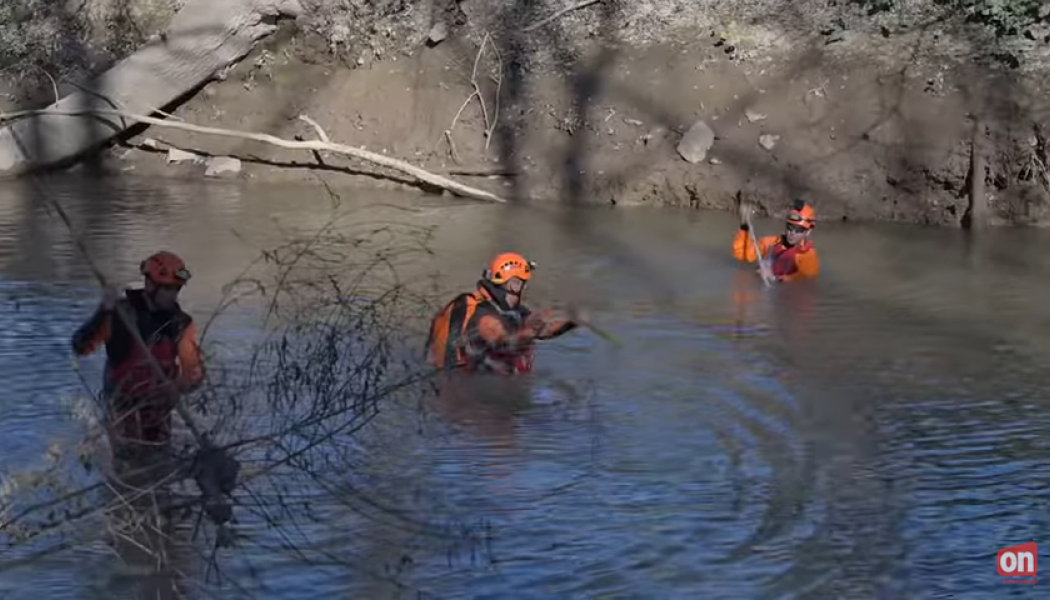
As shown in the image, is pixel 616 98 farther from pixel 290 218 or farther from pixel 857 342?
pixel 857 342

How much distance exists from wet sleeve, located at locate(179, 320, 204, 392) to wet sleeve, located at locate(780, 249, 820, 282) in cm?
781

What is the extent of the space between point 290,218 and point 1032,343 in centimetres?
852

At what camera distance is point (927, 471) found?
10844mm

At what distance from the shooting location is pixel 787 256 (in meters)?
16.4

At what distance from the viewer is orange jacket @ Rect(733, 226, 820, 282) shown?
643 inches

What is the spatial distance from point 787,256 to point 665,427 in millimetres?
4873

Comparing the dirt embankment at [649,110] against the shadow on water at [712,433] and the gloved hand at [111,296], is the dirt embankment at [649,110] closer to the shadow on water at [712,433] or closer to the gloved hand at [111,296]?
the shadow on water at [712,433]

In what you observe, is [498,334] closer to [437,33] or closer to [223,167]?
[223,167]

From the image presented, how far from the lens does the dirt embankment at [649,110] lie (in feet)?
64.6

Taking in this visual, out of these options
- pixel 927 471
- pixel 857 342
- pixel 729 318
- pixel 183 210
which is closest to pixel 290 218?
pixel 183 210

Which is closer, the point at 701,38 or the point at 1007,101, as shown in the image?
the point at 1007,101

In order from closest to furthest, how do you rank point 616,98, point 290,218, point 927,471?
point 927,471, point 290,218, point 616,98

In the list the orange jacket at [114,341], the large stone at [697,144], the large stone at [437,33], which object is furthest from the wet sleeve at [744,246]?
the orange jacket at [114,341]

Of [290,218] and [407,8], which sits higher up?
[407,8]
